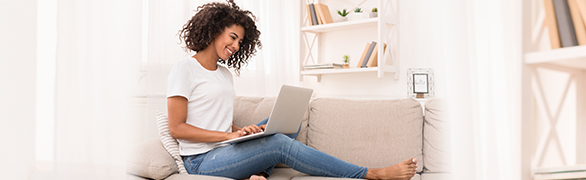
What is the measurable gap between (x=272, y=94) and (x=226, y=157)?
4.83 ft

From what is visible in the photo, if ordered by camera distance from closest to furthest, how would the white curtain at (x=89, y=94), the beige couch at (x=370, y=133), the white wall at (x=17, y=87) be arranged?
1. the white wall at (x=17, y=87)
2. the white curtain at (x=89, y=94)
3. the beige couch at (x=370, y=133)

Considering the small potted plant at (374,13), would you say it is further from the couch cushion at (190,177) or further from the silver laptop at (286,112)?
the couch cushion at (190,177)

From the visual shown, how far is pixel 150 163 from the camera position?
1.57 meters

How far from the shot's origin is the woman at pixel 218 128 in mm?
1636

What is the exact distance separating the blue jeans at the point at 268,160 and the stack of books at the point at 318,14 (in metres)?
1.72

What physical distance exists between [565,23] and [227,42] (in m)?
1.68

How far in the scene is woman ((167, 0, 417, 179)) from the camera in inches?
64.4

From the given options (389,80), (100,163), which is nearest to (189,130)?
(100,163)

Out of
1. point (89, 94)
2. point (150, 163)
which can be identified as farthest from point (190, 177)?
point (89, 94)

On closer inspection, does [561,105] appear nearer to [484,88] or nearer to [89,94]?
[484,88]

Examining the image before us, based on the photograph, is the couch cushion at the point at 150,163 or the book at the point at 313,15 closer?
the couch cushion at the point at 150,163

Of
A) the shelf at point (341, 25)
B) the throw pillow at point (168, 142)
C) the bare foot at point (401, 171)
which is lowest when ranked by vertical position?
the bare foot at point (401, 171)

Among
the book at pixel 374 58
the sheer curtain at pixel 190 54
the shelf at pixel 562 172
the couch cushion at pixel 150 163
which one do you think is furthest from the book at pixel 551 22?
the book at pixel 374 58

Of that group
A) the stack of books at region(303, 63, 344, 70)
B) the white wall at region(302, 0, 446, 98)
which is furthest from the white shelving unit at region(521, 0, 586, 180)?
the stack of books at region(303, 63, 344, 70)
